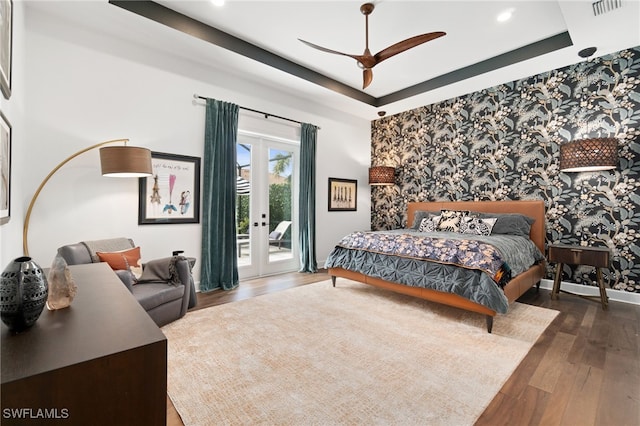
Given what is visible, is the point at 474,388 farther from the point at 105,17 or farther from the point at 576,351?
the point at 105,17

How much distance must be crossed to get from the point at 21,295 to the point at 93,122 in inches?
120

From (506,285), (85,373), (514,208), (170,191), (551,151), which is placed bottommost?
(506,285)

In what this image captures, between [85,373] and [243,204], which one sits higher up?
[243,204]

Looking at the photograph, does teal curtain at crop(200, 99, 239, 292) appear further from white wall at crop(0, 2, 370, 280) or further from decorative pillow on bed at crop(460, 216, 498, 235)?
decorative pillow on bed at crop(460, 216, 498, 235)

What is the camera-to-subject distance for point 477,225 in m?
4.21

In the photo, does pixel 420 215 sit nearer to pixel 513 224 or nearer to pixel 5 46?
pixel 513 224

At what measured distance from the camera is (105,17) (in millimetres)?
3004

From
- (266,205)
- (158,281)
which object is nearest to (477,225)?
(266,205)

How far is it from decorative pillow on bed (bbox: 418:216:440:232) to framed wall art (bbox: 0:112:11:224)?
4.60 meters

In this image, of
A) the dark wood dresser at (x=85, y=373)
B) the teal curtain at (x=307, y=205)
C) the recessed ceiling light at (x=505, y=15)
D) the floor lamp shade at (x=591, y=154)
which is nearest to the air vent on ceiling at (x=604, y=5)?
the recessed ceiling light at (x=505, y=15)

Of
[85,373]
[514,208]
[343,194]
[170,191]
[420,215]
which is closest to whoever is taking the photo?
[85,373]

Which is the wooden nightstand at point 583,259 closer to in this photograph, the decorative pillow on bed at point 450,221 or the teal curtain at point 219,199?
the decorative pillow on bed at point 450,221

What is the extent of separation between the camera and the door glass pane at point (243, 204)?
15.2ft

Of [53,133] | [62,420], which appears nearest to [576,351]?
[62,420]
